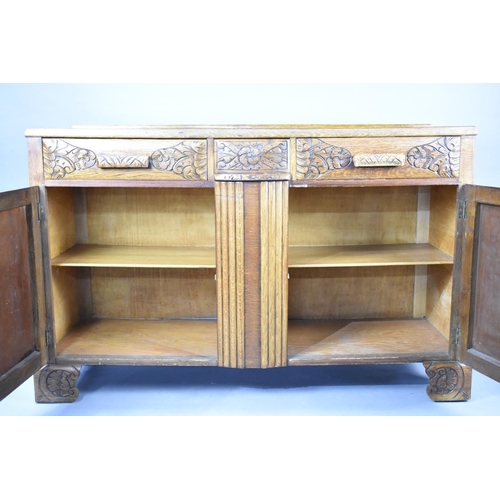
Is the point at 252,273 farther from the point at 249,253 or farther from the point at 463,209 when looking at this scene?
the point at 463,209

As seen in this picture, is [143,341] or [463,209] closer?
[463,209]

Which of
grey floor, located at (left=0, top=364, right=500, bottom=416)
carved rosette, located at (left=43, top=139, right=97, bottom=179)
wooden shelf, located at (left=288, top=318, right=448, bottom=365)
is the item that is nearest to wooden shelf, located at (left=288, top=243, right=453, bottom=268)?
wooden shelf, located at (left=288, top=318, right=448, bottom=365)

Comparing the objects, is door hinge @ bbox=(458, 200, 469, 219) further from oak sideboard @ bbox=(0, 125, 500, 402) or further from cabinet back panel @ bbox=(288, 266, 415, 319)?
cabinet back panel @ bbox=(288, 266, 415, 319)

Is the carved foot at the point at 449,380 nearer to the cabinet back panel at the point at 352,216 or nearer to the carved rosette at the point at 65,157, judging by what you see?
the cabinet back panel at the point at 352,216

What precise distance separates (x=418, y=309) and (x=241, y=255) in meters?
1.23

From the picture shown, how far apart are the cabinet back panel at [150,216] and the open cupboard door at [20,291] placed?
1.92ft

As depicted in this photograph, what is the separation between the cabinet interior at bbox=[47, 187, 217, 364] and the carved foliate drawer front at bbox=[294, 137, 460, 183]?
725 mm

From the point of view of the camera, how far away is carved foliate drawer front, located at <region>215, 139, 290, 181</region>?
250cm

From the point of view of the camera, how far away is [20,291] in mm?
2455

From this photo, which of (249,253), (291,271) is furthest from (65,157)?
(291,271)

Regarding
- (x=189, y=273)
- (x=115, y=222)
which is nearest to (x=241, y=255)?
(x=189, y=273)

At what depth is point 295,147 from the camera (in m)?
2.51

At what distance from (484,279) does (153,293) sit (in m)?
1.70

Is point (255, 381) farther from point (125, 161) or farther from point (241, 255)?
point (125, 161)
